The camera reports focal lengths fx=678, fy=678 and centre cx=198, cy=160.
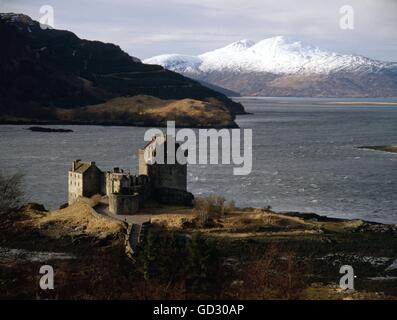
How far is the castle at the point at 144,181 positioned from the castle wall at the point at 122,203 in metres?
0.43

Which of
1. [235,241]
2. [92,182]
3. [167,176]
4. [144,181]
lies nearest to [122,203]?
[144,181]

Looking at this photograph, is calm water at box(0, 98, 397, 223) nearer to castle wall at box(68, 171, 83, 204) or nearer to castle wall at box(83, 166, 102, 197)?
castle wall at box(68, 171, 83, 204)

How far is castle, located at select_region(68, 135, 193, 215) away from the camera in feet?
170

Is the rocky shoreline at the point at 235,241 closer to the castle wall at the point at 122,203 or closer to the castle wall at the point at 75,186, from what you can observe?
the castle wall at the point at 122,203

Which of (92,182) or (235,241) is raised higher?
(92,182)

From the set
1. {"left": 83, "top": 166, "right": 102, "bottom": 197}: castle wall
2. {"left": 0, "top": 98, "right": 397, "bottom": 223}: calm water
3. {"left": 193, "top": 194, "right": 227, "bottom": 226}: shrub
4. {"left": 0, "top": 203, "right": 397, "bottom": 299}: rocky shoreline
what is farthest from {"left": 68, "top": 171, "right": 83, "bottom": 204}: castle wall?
{"left": 193, "top": 194, "right": 227, "bottom": 226}: shrub

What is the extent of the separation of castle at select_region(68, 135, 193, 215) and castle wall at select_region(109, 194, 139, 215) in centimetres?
43

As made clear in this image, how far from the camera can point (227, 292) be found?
28531 millimetres

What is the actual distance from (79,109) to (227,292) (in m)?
→ 157

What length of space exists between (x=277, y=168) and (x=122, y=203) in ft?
126

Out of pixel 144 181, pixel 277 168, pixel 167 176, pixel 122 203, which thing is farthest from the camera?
pixel 277 168

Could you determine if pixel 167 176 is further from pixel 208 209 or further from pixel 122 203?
pixel 122 203

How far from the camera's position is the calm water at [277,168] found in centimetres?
6238

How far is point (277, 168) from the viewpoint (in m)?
84.8
